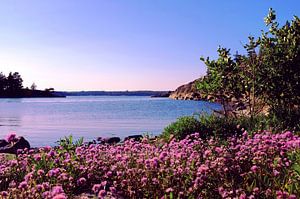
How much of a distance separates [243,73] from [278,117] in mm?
3925

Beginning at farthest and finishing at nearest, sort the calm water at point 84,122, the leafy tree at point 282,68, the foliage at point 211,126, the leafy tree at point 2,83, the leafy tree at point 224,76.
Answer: the leafy tree at point 2,83, the calm water at point 84,122, the leafy tree at point 224,76, the leafy tree at point 282,68, the foliage at point 211,126

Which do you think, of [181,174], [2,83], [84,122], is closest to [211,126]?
[181,174]

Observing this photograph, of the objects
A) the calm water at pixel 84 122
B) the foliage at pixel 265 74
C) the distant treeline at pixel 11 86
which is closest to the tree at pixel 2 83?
the distant treeline at pixel 11 86

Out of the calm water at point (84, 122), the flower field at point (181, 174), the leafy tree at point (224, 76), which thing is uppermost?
the leafy tree at point (224, 76)

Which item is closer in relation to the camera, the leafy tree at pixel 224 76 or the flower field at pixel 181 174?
the flower field at pixel 181 174

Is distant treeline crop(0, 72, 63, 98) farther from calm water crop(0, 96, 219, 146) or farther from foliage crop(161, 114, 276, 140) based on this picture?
foliage crop(161, 114, 276, 140)

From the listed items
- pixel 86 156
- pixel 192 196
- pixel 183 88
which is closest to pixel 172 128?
pixel 86 156

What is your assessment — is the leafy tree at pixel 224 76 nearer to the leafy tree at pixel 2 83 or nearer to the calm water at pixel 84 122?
the calm water at pixel 84 122

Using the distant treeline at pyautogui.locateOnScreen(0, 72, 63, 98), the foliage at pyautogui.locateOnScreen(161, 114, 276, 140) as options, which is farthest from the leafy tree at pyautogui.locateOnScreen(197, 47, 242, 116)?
the distant treeline at pyautogui.locateOnScreen(0, 72, 63, 98)

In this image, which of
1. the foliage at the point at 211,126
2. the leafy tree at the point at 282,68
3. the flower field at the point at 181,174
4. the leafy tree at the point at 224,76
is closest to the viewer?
the flower field at the point at 181,174

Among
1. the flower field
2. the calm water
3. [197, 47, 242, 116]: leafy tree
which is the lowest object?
the calm water

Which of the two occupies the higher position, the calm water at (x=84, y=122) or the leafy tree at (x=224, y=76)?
the leafy tree at (x=224, y=76)

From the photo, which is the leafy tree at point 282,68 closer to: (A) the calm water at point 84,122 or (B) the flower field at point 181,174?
(A) the calm water at point 84,122

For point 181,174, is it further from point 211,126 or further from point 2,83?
point 2,83
